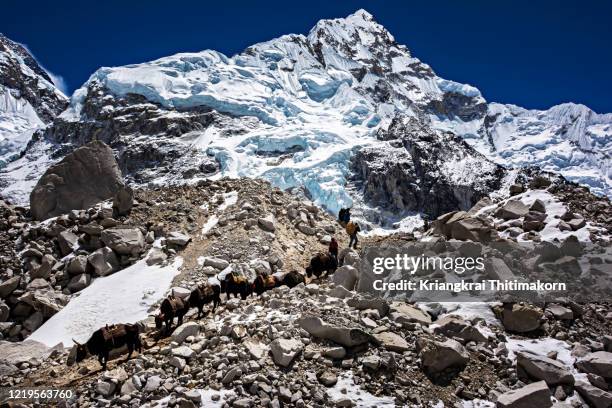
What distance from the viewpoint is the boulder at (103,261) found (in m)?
17.2

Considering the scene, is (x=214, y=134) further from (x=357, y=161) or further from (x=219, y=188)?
(x=219, y=188)

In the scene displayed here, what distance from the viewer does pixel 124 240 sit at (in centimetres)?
1798

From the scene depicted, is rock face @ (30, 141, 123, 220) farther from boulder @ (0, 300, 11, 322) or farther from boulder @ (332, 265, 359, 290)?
boulder @ (332, 265, 359, 290)

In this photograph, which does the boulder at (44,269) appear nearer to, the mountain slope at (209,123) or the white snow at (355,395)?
the white snow at (355,395)

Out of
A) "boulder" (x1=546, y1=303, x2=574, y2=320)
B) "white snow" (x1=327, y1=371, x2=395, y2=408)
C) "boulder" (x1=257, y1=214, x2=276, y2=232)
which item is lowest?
"white snow" (x1=327, y1=371, x2=395, y2=408)

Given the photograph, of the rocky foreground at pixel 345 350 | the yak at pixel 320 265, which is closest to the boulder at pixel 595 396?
the rocky foreground at pixel 345 350

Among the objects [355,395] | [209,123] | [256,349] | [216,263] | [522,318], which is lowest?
[355,395]

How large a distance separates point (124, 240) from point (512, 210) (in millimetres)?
14455

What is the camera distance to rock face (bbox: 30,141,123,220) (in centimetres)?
2180

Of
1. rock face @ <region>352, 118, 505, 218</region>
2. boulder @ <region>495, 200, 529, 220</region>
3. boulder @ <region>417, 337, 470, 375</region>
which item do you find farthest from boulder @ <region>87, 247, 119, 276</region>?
rock face @ <region>352, 118, 505, 218</region>

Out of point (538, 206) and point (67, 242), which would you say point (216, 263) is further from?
point (538, 206)

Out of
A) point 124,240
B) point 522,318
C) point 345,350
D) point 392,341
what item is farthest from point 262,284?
point 522,318

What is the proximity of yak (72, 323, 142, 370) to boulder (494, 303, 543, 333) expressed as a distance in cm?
892

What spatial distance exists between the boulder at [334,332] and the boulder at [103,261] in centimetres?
998
